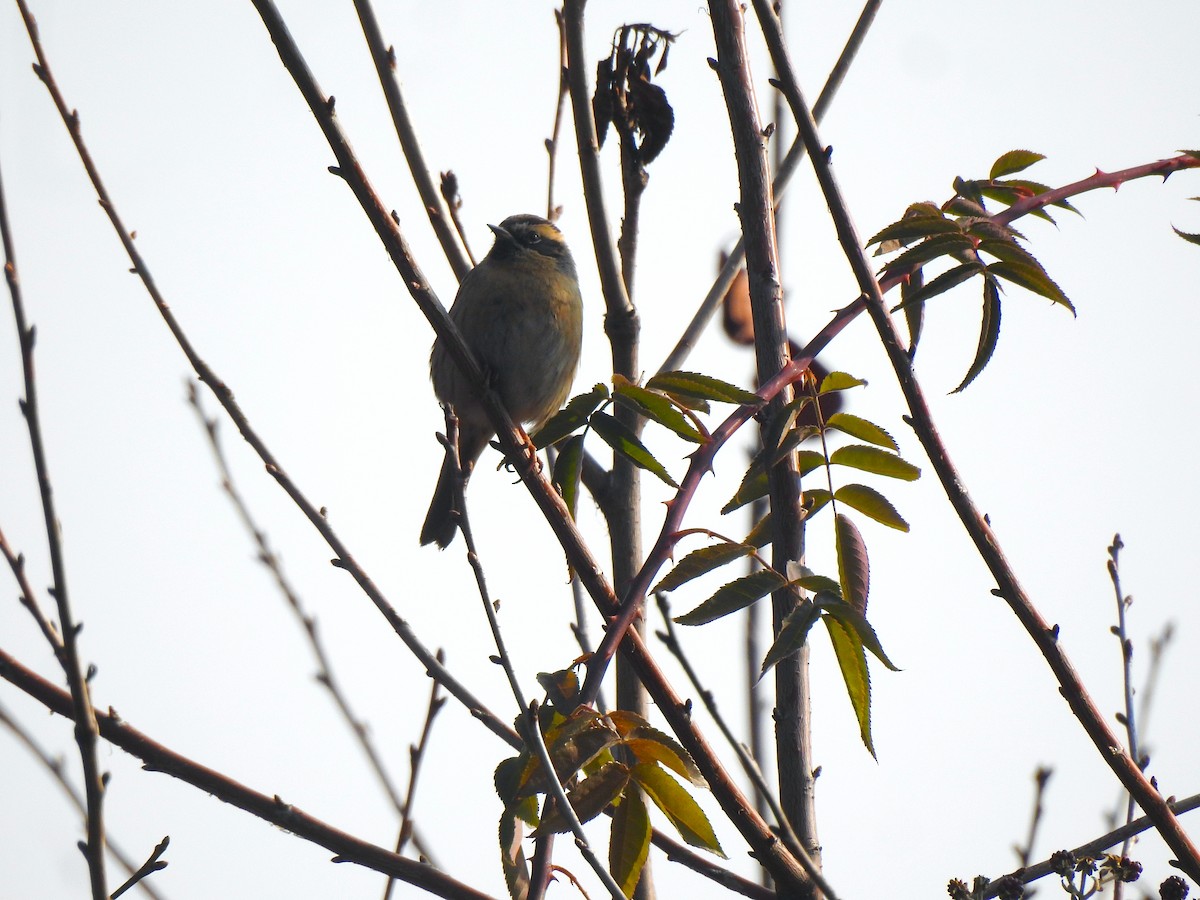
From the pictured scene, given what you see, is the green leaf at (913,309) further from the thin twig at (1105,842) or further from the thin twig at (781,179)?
the thin twig at (781,179)

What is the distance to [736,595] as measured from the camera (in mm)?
1946

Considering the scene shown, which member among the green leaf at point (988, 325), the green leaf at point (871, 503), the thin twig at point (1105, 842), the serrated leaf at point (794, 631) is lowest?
the thin twig at point (1105, 842)

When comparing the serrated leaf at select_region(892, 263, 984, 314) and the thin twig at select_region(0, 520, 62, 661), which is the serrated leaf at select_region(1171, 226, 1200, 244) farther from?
the thin twig at select_region(0, 520, 62, 661)

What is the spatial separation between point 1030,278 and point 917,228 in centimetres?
23

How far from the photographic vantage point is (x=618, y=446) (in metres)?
2.39

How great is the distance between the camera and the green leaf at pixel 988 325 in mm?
2141

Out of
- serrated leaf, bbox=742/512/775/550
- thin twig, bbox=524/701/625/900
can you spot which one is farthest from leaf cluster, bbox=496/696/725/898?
serrated leaf, bbox=742/512/775/550

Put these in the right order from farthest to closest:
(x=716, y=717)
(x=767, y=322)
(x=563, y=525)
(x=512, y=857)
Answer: (x=767, y=322)
(x=563, y=525)
(x=512, y=857)
(x=716, y=717)

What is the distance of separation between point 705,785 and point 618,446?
71 cm

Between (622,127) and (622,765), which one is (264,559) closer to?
(622,127)

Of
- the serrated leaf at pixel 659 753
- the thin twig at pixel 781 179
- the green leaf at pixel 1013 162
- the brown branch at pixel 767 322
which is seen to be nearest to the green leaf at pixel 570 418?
the brown branch at pixel 767 322

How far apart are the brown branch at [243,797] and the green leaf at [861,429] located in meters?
1.11

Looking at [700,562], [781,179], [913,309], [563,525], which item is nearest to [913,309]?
[913,309]

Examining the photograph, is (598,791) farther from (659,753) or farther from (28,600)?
(28,600)
